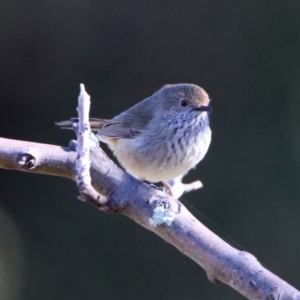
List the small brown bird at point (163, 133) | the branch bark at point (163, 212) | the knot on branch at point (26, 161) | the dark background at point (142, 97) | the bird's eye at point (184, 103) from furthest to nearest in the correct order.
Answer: the dark background at point (142, 97), the bird's eye at point (184, 103), the small brown bird at point (163, 133), the knot on branch at point (26, 161), the branch bark at point (163, 212)

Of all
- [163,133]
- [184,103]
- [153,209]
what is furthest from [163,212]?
[184,103]

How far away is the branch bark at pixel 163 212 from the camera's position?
1729 millimetres

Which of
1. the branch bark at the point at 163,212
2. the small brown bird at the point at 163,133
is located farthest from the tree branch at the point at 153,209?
the small brown bird at the point at 163,133

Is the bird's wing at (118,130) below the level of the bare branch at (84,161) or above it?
above

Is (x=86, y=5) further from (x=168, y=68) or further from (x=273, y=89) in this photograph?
(x=273, y=89)

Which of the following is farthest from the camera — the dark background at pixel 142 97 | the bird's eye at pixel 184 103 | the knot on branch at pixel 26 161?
the dark background at pixel 142 97

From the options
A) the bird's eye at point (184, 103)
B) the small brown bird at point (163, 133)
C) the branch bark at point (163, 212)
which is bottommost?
the branch bark at point (163, 212)

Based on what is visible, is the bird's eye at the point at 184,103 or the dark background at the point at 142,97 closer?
the bird's eye at the point at 184,103

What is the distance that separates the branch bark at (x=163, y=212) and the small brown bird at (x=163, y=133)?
0.71 metres

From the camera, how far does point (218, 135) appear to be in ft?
15.7

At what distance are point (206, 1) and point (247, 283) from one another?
11.2 ft

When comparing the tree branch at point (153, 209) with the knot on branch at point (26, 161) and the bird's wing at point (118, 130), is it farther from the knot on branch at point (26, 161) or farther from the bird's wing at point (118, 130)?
the bird's wing at point (118, 130)

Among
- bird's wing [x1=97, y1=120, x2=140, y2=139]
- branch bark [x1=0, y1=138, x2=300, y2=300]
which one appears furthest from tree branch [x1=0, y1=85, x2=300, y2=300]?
bird's wing [x1=97, y1=120, x2=140, y2=139]

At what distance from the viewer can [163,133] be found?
10.1ft
